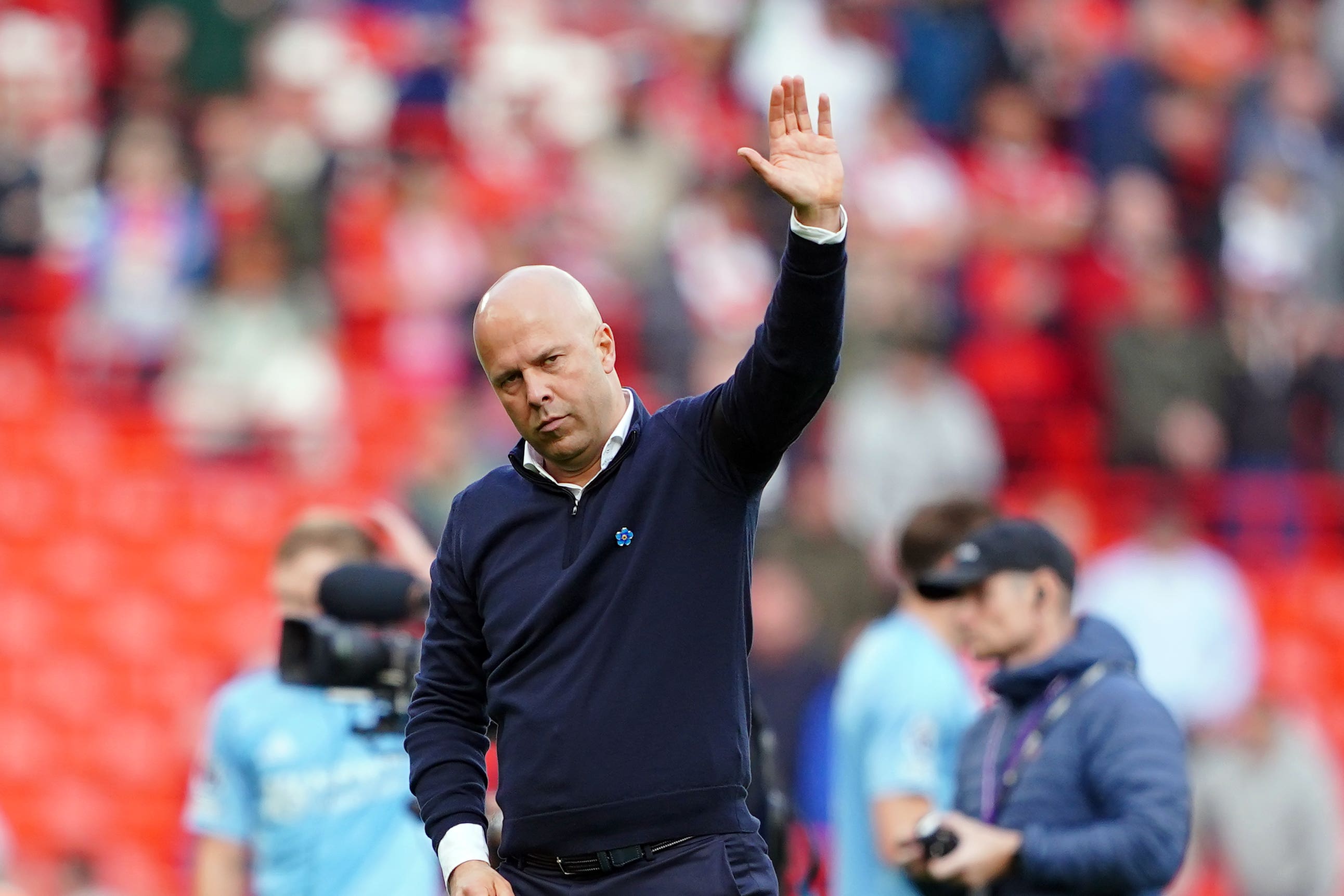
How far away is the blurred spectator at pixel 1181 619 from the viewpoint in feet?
33.0

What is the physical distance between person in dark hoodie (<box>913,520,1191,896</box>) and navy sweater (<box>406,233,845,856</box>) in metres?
1.24

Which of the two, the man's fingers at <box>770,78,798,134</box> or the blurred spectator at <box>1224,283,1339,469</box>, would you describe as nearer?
the man's fingers at <box>770,78,798,134</box>

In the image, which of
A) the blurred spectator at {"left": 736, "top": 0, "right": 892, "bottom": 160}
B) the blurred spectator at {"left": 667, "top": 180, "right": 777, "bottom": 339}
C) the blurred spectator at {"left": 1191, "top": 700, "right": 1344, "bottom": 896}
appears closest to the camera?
the blurred spectator at {"left": 1191, "top": 700, "right": 1344, "bottom": 896}

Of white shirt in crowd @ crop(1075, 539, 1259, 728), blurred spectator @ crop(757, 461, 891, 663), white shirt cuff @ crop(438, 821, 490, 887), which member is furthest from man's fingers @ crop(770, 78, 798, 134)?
white shirt in crowd @ crop(1075, 539, 1259, 728)

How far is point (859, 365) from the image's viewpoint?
11.1 metres

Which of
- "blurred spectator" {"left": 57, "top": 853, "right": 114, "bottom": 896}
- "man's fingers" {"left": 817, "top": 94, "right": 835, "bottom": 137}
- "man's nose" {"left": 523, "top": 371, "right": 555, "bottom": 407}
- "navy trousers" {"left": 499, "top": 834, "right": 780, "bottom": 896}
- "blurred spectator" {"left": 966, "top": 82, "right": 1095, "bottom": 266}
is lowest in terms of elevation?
"navy trousers" {"left": 499, "top": 834, "right": 780, "bottom": 896}

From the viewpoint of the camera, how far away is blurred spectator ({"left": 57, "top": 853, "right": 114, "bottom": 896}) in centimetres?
809

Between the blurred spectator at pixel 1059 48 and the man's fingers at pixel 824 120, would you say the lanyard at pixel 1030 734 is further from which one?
the blurred spectator at pixel 1059 48

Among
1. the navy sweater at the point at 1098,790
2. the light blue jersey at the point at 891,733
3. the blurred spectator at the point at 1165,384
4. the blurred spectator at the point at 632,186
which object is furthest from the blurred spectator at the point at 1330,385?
the navy sweater at the point at 1098,790

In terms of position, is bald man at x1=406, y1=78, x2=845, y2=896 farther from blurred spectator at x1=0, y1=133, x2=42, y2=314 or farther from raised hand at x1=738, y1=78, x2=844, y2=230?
blurred spectator at x1=0, y1=133, x2=42, y2=314

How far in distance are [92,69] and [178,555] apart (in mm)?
4454

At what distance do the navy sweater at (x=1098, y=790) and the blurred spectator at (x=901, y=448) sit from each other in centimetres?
596

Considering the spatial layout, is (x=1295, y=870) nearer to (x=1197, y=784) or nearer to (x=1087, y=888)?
(x=1197, y=784)

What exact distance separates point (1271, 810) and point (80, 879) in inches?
213
